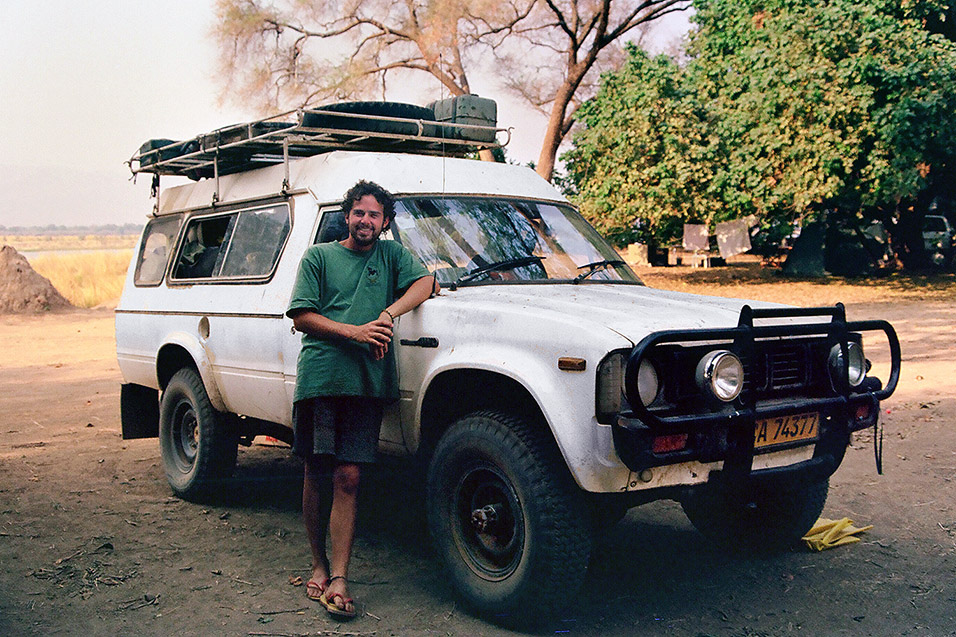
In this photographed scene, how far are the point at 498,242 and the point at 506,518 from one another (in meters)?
1.56

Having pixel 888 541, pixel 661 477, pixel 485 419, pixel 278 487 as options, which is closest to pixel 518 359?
pixel 485 419

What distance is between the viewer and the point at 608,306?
13.0 feet

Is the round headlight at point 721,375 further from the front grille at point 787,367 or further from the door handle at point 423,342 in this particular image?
the door handle at point 423,342

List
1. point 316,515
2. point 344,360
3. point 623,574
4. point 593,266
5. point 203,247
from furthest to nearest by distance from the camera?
point 203,247 → point 593,266 → point 623,574 → point 316,515 → point 344,360

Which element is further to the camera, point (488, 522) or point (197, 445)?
point (197, 445)

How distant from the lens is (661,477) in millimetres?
3564

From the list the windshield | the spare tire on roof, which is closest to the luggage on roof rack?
the spare tire on roof

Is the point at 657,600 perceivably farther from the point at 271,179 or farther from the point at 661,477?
the point at 271,179

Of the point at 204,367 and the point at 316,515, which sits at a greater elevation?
the point at 204,367

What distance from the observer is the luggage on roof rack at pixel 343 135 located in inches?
211

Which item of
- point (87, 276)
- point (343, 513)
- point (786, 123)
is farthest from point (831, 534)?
point (87, 276)

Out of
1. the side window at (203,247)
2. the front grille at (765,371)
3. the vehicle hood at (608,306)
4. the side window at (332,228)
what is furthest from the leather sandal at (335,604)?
the side window at (203,247)

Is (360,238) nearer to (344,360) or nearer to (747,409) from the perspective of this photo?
(344,360)

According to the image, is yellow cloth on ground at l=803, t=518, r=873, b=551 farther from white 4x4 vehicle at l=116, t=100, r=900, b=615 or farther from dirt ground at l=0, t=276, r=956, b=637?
white 4x4 vehicle at l=116, t=100, r=900, b=615
